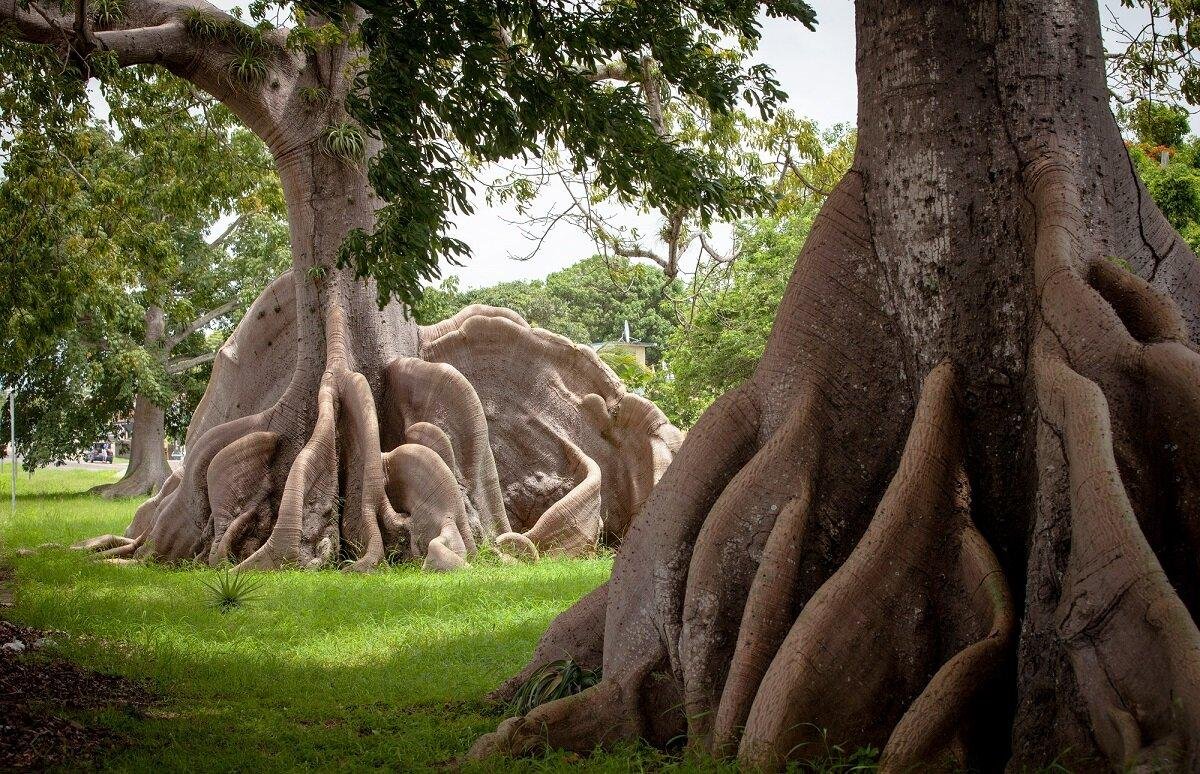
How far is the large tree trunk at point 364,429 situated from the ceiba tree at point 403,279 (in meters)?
0.03

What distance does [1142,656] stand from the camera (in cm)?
348

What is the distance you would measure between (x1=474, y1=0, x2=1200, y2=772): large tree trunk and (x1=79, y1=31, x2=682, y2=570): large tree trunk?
6.55 m

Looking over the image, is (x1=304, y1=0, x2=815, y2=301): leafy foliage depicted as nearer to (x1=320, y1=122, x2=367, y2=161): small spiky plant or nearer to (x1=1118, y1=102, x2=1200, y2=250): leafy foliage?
(x1=320, y1=122, x2=367, y2=161): small spiky plant

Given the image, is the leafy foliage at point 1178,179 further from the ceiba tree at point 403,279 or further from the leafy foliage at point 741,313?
the ceiba tree at point 403,279

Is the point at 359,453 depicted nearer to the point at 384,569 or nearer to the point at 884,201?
the point at 384,569

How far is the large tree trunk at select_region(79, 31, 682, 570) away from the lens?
1170cm

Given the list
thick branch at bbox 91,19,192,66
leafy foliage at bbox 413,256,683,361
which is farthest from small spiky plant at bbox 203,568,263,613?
leafy foliage at bbox 413,256,683,361

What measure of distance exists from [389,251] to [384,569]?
19.2 ft

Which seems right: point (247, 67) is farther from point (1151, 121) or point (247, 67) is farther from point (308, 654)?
point (1151, 121)

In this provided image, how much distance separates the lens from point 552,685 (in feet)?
18.2

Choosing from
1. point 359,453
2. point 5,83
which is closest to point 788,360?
point 359,453

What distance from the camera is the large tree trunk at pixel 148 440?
2919cm

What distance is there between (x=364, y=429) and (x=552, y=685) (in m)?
6.81

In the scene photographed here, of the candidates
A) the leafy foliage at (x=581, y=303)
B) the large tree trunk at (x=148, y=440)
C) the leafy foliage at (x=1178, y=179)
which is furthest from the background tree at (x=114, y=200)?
the leafy foliage at (x=581, y=303)
